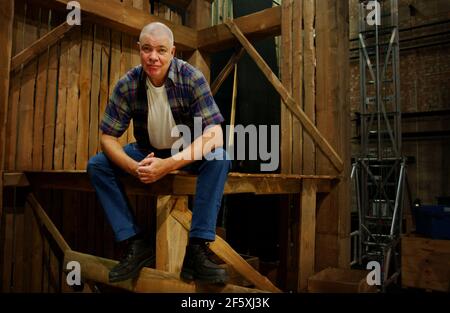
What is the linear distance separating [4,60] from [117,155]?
2.17 metres

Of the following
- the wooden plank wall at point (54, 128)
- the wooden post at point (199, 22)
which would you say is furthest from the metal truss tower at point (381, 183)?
the wooden plank wall at point (54, 128)

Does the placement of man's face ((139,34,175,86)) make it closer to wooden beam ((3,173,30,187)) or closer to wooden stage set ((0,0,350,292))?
wooden stage set ((0,0,350,292))

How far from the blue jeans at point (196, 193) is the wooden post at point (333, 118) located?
2.23 m

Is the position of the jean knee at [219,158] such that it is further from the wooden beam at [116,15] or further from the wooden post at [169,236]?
the wooden beam at [116,15]

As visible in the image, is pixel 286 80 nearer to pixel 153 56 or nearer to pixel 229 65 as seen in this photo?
pixel 229 65

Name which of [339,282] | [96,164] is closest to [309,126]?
[339,282]

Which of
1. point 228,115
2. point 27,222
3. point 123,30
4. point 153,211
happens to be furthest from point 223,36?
point 27,222

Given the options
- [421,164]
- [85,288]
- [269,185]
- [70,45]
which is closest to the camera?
[269,185]

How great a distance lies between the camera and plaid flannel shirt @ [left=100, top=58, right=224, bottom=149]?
278 cm

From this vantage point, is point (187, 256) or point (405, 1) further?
point (405, 1)

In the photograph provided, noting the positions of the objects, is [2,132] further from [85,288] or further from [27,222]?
[85,288]

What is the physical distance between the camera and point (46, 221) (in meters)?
4.03

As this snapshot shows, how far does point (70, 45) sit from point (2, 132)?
4.50 feet

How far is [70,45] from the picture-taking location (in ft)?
15.1
